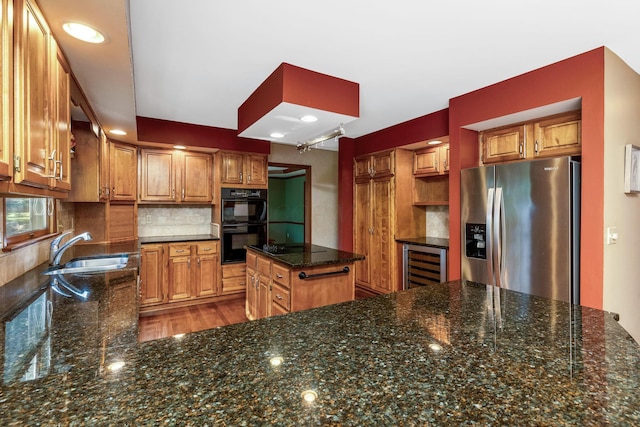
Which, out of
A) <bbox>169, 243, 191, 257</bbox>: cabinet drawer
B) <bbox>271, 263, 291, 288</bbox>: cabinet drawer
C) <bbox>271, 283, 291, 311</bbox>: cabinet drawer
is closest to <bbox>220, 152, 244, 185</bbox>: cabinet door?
<bbox>169, 243, 191, 257</bbox>: cabinet drawer

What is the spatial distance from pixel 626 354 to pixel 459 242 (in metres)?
2.26

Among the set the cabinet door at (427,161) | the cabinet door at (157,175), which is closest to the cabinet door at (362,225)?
the cabinet door at (427,161)

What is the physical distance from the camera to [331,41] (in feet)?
6.75

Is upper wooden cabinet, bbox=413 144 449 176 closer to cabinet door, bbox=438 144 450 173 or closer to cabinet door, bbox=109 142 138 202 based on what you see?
cabinet door, bbox=438 144 450 173

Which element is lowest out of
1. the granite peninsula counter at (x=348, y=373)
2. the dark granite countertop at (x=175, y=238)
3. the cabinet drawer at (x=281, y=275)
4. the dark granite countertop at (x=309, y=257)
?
the cabinet drawer at (x=281, y=275)

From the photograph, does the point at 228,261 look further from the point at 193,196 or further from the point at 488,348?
the point at 488,348

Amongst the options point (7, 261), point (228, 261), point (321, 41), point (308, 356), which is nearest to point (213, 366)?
point (308, 356)

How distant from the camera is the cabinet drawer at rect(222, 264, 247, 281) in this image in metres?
4.29

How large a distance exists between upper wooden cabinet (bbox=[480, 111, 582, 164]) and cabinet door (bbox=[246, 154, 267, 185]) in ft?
9.37

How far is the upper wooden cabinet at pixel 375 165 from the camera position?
4188mm

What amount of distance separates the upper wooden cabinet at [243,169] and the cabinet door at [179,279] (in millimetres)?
1175

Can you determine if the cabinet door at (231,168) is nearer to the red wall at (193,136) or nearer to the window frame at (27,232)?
the red wall at (193,136)

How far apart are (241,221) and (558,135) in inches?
144

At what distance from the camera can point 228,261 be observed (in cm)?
431
